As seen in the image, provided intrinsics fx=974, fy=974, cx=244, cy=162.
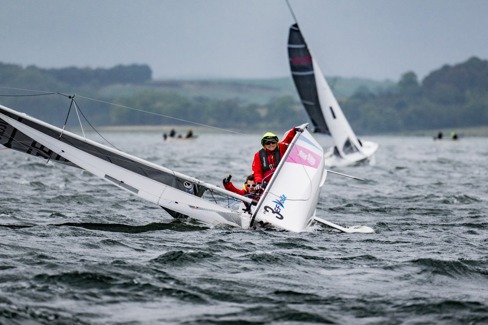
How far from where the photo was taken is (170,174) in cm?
1631

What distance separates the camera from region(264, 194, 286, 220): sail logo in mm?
15734

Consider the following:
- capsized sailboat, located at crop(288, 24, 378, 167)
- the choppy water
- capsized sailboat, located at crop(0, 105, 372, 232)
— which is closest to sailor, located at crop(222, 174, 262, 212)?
capsized sailboat, located at crop(0, 105, 372, 232)

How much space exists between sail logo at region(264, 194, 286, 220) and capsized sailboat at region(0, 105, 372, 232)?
0.02m

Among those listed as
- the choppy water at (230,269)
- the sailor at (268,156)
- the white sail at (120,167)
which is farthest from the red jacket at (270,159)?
the choppy water at (230,269)

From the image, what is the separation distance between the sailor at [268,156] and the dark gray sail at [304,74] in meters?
23.8

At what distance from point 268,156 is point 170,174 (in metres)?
1.81

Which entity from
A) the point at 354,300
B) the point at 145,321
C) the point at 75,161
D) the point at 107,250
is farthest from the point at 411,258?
the point at 75,161

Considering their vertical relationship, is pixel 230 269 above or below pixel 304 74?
below

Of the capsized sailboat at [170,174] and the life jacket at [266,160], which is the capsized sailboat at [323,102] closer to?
the life jacket at [266,160]

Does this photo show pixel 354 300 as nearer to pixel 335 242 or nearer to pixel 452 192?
pixel 335 242

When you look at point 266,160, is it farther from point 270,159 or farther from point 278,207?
point 278,207

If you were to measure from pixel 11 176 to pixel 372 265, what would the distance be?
56.8 feet

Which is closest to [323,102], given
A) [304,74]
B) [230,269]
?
[304,74]

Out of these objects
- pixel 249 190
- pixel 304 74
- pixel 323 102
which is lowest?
pixel 249 190
